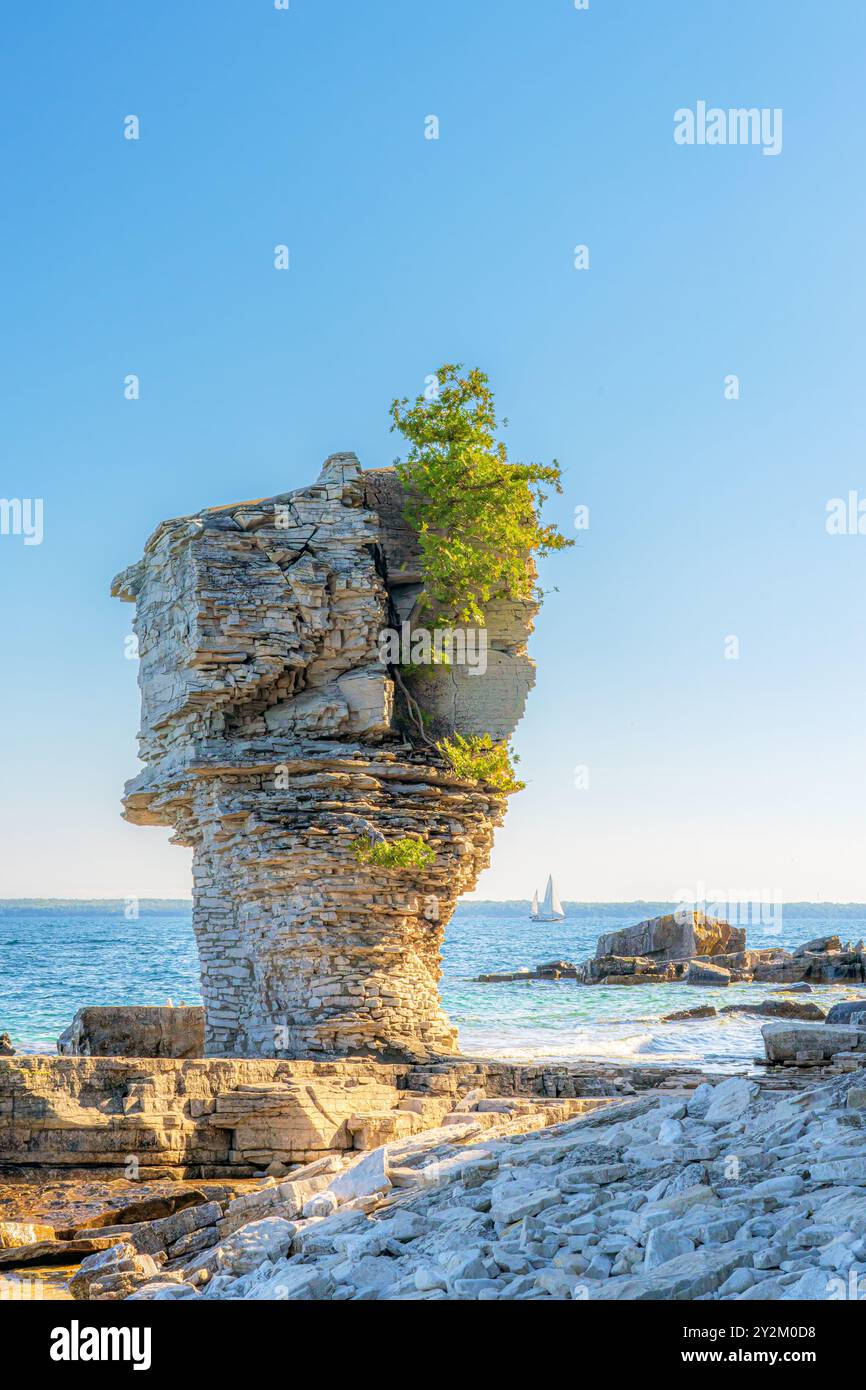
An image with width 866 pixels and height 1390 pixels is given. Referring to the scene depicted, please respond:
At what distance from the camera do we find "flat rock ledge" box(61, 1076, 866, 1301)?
22.2 ft

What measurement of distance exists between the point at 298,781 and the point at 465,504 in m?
4.71

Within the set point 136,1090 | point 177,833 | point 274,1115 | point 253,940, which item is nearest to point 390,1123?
point 274,1115

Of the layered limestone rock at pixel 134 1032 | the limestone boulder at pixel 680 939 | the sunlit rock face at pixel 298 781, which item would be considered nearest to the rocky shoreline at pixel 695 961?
the limestone boulder at pixel 680 939

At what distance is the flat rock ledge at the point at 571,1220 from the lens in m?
6.76

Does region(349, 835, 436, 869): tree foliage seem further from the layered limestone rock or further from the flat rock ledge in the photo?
the flat rock ledge

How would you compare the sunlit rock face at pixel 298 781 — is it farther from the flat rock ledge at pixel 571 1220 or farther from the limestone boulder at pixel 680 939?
the limestone boulder at pixel 680 939

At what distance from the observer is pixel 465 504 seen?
1931cm

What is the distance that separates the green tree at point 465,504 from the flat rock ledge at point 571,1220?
958 centimetres

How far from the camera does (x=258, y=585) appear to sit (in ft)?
60.0

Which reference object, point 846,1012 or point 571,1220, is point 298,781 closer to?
point 846,1012

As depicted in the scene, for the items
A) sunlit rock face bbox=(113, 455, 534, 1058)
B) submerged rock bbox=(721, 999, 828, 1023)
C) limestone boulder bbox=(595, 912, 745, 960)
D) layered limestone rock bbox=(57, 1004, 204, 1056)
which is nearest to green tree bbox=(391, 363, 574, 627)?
sunlit rock face bbox=(113, 455, 534, 1058)

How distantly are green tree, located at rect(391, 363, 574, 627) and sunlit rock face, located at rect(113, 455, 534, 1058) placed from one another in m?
0.75

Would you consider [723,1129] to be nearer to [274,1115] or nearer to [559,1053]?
[274,1115]

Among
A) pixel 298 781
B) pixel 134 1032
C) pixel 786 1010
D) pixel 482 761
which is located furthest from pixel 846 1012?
pixel 786 1010
